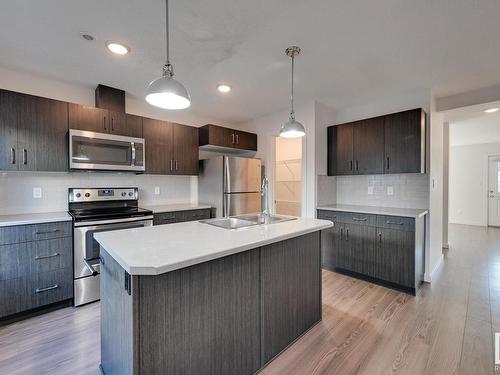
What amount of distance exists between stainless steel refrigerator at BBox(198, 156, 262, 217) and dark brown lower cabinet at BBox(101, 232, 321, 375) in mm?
1898

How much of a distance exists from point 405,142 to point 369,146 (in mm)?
434

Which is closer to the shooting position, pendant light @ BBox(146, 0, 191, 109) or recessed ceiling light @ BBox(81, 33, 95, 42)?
pendant light @ BBox(146, 0, 191, 109)

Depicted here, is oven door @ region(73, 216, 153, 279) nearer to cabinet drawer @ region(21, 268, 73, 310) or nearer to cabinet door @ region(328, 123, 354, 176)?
cabinet drawer @ region(21, 268, 73, 310)

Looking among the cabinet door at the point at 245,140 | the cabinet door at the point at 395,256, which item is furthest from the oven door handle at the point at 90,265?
the cabinet door at the point at 395,256

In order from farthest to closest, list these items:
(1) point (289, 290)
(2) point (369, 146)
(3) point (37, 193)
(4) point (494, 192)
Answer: (4) point (494, 192) → (2) point (369, 146) → (3) point (37, 193) → (1) point (289, 290)

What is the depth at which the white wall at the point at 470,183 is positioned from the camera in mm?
6648

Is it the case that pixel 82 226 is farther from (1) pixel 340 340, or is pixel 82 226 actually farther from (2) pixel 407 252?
(2) pixel 407 252

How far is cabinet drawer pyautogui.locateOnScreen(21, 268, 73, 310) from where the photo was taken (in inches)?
88.9

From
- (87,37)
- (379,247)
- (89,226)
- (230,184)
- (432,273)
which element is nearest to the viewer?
(87,37)

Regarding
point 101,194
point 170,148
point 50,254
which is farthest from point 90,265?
point 170,148

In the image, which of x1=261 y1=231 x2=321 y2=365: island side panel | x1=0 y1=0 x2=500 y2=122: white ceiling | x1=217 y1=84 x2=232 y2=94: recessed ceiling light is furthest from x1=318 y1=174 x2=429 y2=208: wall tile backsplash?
x1=217 y1=84 x2=232 y2=94: recessed ceiling light

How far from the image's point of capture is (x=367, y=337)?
6.49 ft

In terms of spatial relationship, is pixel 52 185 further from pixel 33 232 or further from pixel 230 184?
pixel 230 184

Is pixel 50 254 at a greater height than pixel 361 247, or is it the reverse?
pixel 50 254
